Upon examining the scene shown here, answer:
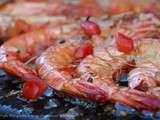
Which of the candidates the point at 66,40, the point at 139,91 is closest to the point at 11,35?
the point at 66,40

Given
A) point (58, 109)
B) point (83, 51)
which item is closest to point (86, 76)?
point (58, 109)

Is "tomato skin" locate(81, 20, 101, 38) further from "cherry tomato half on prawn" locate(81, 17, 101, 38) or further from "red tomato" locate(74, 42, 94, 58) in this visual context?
"red tomato" locate(74, 42, 94, 58)

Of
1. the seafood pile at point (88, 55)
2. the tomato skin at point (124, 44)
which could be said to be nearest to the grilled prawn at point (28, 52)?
the seafood pile at point (88, 55)

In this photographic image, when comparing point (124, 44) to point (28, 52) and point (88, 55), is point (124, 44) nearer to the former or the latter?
point (88, 55)

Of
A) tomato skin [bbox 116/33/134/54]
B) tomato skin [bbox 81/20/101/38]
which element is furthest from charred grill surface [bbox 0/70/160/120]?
tomato skin [bbox 81/20/101/38]

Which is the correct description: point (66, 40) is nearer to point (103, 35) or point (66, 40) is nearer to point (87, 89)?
point (103, 35)

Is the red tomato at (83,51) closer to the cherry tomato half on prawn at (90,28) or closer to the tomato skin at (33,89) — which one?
the cherry tomato half on prawn at (90,28)
